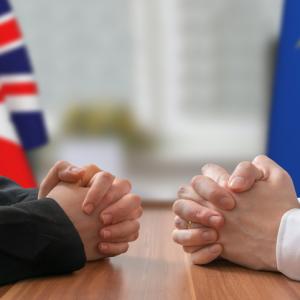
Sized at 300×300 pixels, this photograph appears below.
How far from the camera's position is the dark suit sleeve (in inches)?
24.5

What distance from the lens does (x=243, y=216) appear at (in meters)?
0.70

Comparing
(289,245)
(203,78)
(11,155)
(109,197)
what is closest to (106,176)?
(109,197)

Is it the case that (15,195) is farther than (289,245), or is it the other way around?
(15,195)

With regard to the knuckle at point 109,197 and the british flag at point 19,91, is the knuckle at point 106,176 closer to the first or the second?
the knuckle at point 109,197

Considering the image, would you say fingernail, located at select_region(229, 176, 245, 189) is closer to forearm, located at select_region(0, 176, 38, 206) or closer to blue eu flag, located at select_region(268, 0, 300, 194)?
forearm, located at select_region(0, 176, 38, 206)

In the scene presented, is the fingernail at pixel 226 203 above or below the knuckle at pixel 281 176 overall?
below

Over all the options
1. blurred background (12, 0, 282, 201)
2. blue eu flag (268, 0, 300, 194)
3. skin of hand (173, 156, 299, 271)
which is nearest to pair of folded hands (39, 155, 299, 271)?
skin of hand (173, 156, 299, 271)

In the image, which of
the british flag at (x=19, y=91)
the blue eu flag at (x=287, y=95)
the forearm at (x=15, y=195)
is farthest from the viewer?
the british flag at (x=19, y=91)

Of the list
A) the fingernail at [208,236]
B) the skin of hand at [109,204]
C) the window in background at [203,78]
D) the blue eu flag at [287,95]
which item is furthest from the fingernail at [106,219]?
the window in background at [203,78]

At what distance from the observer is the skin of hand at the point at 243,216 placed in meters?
0.68

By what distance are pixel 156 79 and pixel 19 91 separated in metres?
0.68

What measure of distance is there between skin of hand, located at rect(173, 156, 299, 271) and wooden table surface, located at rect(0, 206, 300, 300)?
0.02 metres

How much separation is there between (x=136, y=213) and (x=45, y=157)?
7.08 ft

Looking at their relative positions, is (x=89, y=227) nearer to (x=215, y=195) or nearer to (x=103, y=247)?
(x=103, y=247)
